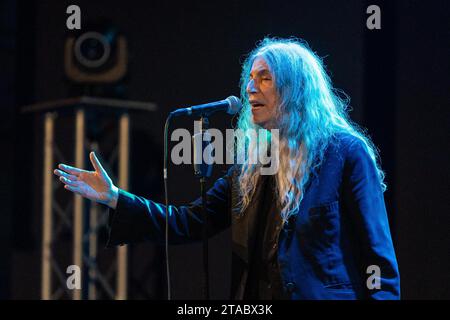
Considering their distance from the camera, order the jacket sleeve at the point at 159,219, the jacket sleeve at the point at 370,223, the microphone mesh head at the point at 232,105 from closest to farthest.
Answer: the jacket sleeve at the point at 370,223
the microphone mesh head at the point at 232,105
the jacket sleeve at the point at 159,219

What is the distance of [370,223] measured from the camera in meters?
1.91

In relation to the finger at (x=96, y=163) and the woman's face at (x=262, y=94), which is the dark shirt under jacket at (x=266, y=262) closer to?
the woman's face at (x=262, y=94)

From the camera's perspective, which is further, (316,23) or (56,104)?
(56,104)

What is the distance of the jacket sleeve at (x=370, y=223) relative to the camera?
189 cm

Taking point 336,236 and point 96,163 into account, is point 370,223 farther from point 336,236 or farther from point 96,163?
point 96,163

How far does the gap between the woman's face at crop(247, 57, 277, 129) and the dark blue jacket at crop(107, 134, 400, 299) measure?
25cm

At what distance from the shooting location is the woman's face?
85.0 inches

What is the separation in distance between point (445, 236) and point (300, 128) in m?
1.18

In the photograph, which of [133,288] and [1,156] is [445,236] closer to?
[133,288]

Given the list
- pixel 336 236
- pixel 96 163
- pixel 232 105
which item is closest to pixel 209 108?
pixel 232 105

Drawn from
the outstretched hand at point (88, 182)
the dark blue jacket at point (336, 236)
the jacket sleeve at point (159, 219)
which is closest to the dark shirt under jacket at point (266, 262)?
the dark blue jacket at point (336, 236)

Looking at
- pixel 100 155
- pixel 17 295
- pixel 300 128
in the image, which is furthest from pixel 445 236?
pixel 17 295

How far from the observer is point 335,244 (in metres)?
1.94

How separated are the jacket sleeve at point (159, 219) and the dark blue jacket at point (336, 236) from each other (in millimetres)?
196
